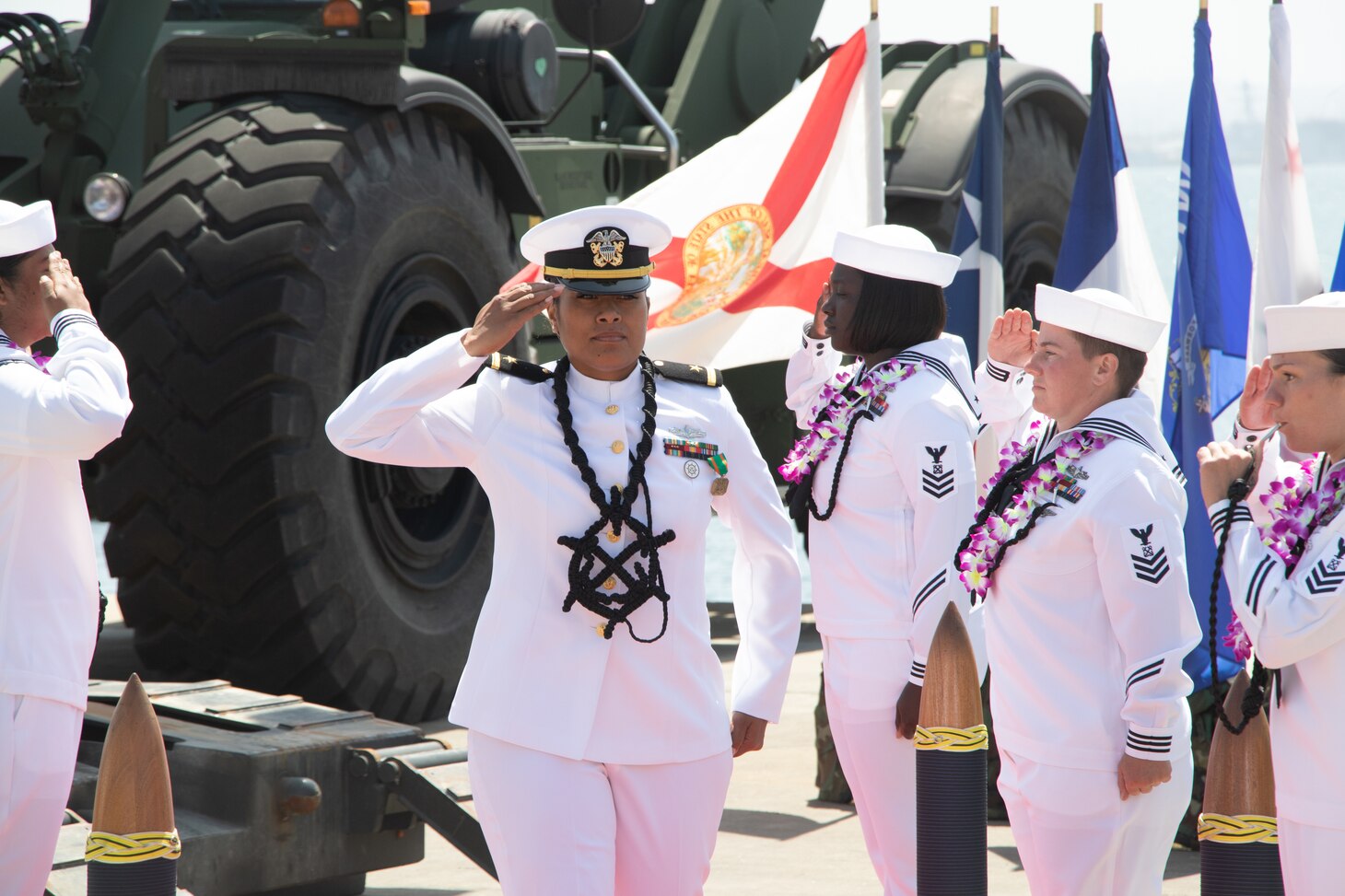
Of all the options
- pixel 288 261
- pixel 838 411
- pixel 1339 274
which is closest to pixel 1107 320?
pixel 838 411

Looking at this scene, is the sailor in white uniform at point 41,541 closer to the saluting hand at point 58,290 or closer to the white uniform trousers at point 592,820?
the saluting hand at point 58,290

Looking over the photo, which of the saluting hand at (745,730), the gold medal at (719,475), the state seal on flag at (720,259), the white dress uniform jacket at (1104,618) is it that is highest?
the state seal on flag at (720,259)

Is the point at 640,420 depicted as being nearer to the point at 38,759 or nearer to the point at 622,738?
the point at 622,738

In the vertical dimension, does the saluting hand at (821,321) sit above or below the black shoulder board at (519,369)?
above

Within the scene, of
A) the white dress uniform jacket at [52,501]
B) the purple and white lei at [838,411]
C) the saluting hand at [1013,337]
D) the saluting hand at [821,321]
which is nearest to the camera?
the white dress uniform jacket at [52,501]

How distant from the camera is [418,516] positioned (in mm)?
7465

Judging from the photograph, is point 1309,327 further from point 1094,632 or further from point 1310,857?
point 1310,857

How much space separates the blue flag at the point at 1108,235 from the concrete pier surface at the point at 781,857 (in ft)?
5.49

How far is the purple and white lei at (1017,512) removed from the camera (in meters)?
3.84

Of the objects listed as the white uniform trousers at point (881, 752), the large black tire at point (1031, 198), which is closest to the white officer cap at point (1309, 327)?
the white uniform trousers at point (881, 752)

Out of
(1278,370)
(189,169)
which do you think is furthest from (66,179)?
(1278,370)

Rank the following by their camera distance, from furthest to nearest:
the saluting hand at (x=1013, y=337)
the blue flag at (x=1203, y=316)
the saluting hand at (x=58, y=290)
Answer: the blue flag at (x=1203, y=316), the saluting hand at (x=1013, y=337), the saluting hand at (x=58, y=290)

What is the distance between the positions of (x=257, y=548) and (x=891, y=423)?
104 inches

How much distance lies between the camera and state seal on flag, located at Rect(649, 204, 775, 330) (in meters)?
6.74
